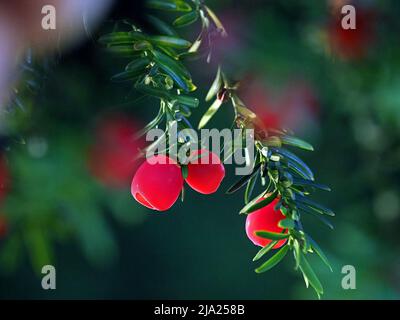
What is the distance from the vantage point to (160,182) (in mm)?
565

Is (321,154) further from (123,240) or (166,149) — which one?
(166,149)

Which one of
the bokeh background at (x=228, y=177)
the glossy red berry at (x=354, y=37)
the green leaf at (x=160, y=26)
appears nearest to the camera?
the green leaf at (x=160, y=26)

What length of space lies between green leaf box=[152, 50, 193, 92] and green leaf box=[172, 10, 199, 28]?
0.05m

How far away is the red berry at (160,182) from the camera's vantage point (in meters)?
0.56

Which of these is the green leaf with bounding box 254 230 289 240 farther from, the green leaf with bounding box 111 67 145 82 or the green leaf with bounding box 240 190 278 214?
the green leaf with bounding box 111 67 145 82

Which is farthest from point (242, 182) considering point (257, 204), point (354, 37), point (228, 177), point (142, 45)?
point (228, 177)

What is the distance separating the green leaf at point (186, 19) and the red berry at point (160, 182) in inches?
4.2

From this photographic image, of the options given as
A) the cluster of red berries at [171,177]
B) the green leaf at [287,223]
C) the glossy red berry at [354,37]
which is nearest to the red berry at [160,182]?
the cluster of red berries at [171,177]

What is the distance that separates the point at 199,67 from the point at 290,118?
198mm

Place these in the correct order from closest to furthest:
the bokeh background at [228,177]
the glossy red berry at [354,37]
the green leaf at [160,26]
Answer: the green leaf at [160,26] → the bokeh background at [228,177] → the glossy red berry at [354,37]

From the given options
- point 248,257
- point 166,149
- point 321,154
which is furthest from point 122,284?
point 166,149

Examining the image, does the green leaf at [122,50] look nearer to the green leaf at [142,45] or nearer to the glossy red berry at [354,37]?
the green leaf at [142,45]

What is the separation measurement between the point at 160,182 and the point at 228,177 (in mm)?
950

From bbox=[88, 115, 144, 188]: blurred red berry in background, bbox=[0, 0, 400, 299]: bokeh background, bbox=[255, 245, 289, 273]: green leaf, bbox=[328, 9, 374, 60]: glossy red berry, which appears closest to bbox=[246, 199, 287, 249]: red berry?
bbox=[255, 245, 289, 273]: green leaf
